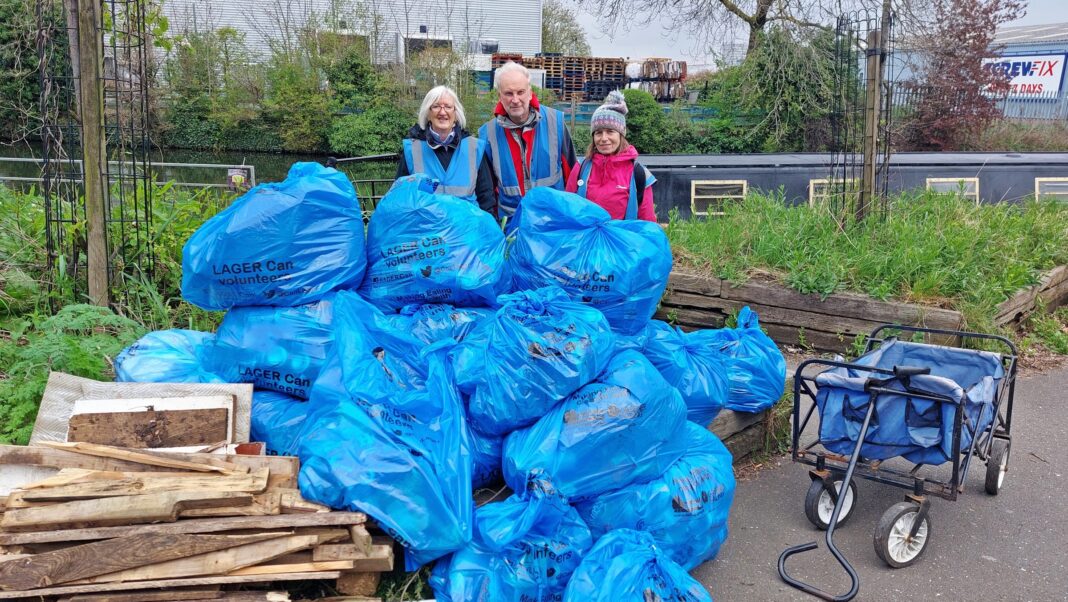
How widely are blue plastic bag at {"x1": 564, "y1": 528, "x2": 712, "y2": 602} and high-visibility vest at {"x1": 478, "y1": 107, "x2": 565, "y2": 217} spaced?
2257mm

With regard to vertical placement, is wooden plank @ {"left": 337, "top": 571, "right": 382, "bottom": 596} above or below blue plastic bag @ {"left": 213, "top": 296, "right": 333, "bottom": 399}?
below

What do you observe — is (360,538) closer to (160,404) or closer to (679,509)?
(160,404)

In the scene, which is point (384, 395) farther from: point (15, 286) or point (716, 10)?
point (716, 10)

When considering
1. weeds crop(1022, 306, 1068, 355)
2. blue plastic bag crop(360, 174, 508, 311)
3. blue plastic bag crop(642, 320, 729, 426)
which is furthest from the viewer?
weeds crop(1022, 306, 1068, 355)

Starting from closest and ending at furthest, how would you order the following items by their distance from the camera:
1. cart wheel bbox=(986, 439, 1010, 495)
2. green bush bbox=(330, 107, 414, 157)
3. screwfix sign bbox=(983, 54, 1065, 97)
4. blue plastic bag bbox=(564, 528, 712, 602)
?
blue plastic bag bbox=(564, 528, 712, 602) → cart wheel bbox=(986, 439, 1010, 495) → green bush bbox=(330, 107, 414, 157) → screwfix sign bbox=(983, 54, 1065, 97)

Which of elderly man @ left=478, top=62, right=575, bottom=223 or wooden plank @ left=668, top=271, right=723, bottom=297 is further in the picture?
wooden plank @ left=668, top=271, right=723, bottom=297

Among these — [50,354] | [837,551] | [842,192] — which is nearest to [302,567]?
[50,354]

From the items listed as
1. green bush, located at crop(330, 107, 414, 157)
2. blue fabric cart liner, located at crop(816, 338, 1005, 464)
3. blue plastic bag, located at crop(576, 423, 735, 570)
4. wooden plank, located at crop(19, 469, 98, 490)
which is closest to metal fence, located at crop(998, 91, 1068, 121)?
green bush, located at crop(330, 107, 414, 157)

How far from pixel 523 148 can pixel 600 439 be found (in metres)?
2.08

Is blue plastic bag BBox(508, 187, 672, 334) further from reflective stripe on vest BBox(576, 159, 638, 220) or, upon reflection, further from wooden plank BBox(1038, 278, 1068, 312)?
wooden plank BBox(1038, 278, 1068, 312)

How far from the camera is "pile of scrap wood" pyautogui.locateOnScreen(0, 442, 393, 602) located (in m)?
2.55

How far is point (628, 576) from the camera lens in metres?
2.75

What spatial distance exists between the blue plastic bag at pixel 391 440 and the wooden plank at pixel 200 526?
0.09 meters

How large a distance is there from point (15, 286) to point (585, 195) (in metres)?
3.21
